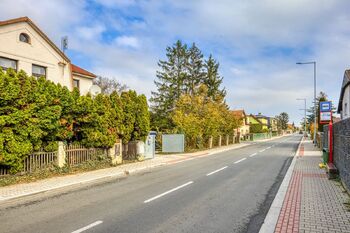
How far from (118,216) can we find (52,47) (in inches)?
852

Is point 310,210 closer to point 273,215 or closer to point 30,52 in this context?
point 273,215

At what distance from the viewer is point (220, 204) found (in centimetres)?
805

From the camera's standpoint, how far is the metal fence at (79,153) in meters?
13.9

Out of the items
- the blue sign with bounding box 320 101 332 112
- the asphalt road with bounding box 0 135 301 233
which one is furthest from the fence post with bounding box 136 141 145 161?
the blue sign with bounding box 320 101 332 112

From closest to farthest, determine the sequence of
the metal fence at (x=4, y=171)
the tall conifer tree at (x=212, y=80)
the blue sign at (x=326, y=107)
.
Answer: the metal fence at (x=4, y=171) < the blue sign at (x=326, y=107) < the tall conifer tree at (x=212, y=80)

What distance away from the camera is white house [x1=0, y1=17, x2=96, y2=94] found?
21125 mm

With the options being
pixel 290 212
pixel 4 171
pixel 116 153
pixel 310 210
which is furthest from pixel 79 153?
pixel 310 210

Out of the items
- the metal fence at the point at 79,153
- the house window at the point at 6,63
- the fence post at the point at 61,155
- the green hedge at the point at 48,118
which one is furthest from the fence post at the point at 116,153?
the house window at the point at 6,63

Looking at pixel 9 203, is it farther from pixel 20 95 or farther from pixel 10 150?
pixel 20 95

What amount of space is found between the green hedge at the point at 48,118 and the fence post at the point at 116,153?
47 cm

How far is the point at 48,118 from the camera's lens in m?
12.2

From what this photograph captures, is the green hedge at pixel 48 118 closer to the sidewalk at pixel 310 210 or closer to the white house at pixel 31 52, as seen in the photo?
the sidewalk at pixel 310 210

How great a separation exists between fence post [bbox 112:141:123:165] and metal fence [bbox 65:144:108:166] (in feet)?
2.65

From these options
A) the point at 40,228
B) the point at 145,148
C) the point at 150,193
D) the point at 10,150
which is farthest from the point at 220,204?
the point at 145,148
